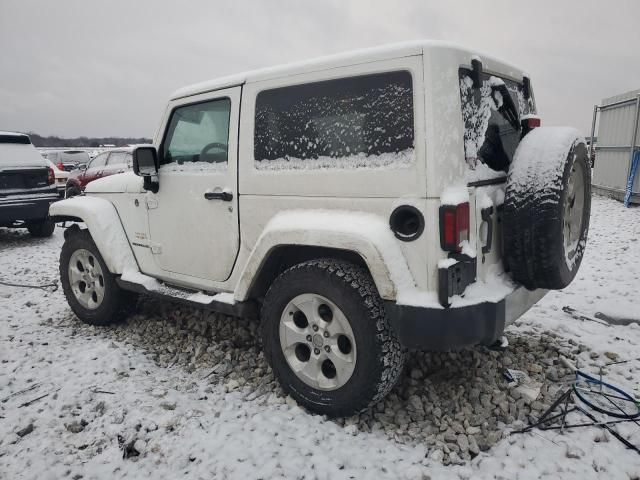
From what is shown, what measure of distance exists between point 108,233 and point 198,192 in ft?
3.91

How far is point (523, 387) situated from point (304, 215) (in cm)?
181

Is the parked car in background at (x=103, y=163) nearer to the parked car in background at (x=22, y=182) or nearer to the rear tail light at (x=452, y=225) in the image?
the parked car in background at (x=22, y=182)

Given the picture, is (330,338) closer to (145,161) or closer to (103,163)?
(145,161)

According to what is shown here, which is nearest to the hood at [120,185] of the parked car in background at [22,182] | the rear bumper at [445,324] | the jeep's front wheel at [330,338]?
the jeep's front wheel at [330,338]

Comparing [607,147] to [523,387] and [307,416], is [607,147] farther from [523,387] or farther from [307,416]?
[307,416]

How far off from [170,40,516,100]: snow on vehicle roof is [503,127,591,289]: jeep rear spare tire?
0.65 m

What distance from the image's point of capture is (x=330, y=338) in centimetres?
272

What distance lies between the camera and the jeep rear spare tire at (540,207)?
2.48 metres

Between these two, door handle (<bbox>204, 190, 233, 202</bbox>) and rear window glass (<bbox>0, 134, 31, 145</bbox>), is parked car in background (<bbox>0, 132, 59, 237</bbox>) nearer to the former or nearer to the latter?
rear window glass (<bbox>0, 134, 31, 145</bbox>)

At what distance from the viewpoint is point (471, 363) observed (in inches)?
130

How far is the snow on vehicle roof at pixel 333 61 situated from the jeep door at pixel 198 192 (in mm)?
77

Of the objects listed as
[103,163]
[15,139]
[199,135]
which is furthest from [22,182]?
[199,135]

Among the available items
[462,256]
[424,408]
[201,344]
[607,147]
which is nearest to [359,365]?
[424,408]

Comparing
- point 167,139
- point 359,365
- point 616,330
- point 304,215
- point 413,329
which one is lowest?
point 616,330
